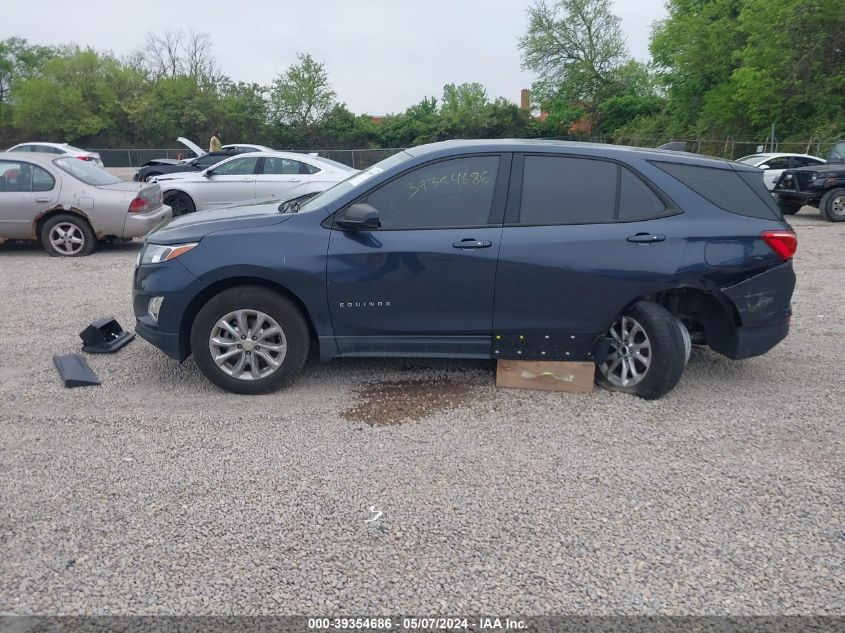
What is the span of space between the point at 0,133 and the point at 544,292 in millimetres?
60290

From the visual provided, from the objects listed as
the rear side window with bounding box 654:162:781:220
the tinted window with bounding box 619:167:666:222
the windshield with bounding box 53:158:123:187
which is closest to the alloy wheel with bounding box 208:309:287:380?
the tinted window with bounding box 619:167:666:222

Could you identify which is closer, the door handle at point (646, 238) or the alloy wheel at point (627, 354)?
the door handle at point (646, 238)

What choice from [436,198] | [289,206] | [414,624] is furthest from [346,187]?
[414,624]

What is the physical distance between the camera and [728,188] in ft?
17.1

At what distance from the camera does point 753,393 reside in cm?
535

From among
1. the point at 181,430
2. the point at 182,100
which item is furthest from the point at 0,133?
the point at 181,430

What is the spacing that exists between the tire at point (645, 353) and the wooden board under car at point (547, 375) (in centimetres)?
17

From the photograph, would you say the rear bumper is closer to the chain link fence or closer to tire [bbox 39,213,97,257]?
tire [bbox 39,213,97,257]

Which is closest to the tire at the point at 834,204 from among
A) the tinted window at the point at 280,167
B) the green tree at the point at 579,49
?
the tinted window at the point at 280,167

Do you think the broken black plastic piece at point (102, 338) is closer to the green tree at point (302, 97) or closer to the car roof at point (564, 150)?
the car roof at point (564, 150)

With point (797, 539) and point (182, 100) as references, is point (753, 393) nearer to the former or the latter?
point (797, 539)

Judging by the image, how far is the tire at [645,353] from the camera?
4984 millimetres

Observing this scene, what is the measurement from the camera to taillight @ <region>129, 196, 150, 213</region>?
10.7 m

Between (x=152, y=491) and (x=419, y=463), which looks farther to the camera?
(x=419, y=463)
